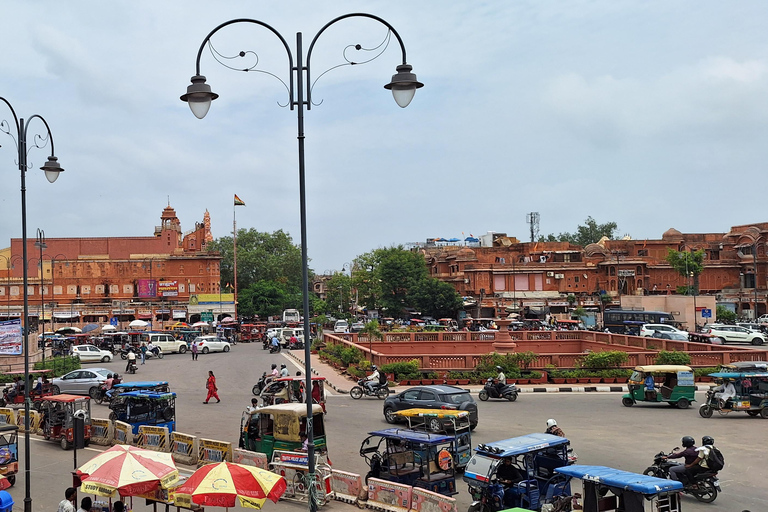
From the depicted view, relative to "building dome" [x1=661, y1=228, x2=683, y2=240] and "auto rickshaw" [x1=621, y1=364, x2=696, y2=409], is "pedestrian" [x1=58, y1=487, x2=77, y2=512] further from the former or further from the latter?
"building dome" [x1=661, y1=228, x2=683, y2=240]

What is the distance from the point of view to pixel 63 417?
18.9 metres

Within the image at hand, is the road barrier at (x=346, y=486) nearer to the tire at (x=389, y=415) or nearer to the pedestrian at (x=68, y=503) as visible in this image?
the pedestrian at (x=68, y=503)

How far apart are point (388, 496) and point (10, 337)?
86.3 ft

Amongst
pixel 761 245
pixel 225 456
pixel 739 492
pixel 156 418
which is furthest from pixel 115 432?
pixel 761 245

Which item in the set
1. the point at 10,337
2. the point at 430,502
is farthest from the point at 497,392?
the point at 10,337

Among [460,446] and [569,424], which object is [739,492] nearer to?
[460,446]

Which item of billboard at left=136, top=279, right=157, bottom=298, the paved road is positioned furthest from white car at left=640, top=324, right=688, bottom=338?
billboard at left=136, top=279, right=157, bottom=298

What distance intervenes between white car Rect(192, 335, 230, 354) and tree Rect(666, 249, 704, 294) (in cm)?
4701

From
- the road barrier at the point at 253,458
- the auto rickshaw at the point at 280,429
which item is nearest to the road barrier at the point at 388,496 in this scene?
the auto rickshaw at the point at 280,429

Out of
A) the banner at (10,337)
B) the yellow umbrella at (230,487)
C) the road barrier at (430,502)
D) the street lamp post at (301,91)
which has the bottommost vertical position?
the road barrier at (430,502)

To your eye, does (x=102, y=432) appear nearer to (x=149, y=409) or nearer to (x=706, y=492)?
(x=149, y=409)

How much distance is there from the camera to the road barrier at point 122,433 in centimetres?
1786

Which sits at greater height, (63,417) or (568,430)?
(63,417)

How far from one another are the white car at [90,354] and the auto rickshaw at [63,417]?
23309 mm
